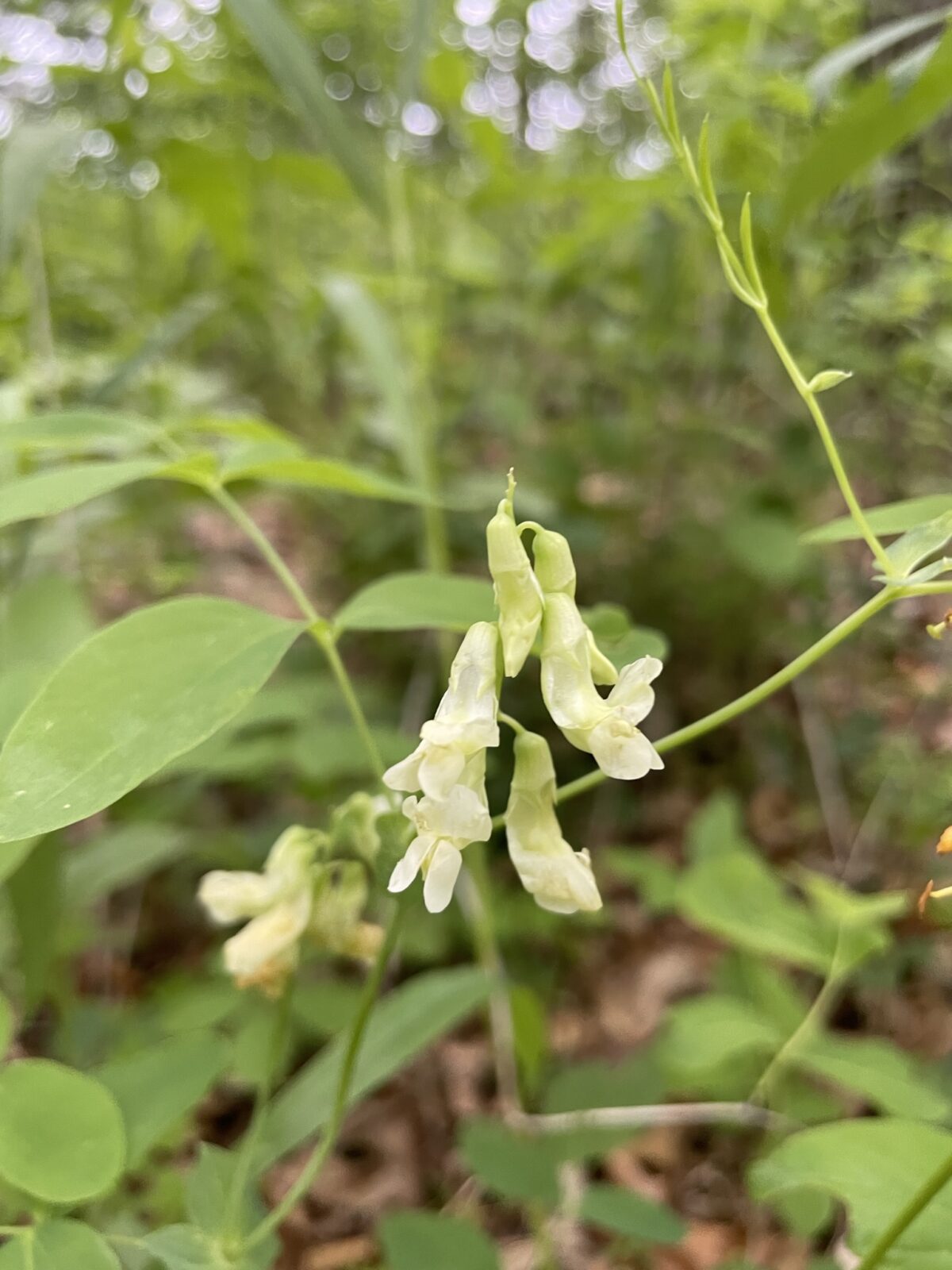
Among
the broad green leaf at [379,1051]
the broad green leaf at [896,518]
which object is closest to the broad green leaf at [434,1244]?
the broad green leaf at [379,1051]

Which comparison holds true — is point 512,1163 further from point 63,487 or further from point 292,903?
point 63,487

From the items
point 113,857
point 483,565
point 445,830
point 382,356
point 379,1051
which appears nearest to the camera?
point 445,830

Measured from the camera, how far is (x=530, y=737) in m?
0.47

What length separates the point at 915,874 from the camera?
138 cm

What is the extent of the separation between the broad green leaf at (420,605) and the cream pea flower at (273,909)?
0.55 feet

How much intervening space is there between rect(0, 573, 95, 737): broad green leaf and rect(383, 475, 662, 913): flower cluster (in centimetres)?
60

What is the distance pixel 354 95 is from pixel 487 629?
2.43m

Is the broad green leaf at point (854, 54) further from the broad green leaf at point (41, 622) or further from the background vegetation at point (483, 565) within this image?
the broad green leaf at point (41, 622)

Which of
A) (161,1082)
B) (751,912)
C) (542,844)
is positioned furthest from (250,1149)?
(751,912)

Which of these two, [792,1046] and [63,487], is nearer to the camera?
[63,487]

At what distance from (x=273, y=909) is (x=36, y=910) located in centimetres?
29

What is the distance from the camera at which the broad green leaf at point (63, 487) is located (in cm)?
54

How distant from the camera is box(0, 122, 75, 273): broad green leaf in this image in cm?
96

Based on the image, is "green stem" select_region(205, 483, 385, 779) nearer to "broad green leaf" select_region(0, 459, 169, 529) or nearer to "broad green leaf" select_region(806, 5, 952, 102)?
"broad green leaf" select_region(0, 459, 169, 529)
